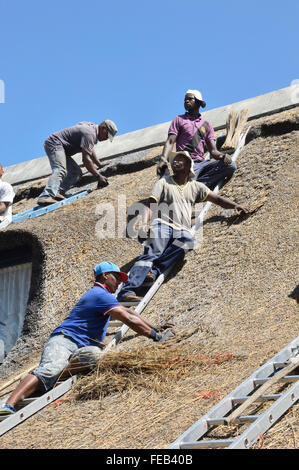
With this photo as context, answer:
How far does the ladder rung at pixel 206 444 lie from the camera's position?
2796 millimetres

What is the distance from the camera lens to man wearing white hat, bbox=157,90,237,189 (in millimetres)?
6828

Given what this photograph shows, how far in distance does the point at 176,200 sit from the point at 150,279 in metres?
0.85

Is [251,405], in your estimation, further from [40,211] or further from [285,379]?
[40,211]

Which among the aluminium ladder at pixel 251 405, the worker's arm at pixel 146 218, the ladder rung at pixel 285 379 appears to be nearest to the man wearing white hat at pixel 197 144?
the worker's arm at pixel 146 218

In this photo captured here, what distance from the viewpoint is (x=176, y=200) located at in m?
6.04

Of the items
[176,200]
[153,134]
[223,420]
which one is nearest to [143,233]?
[176,200]

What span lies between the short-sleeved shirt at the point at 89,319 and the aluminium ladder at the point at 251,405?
139 centimetres

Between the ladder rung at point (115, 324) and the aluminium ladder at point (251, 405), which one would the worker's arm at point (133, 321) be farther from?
the aluminium ladder at point (251, 405)

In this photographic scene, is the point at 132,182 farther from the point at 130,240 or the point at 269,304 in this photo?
the point at 269,304

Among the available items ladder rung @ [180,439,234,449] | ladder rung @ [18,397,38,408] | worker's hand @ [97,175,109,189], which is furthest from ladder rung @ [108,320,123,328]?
worker's hand @ [97,175,109,189]

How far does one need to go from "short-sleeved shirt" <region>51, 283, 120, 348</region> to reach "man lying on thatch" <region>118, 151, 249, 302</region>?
864 mm

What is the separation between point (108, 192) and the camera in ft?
24.9

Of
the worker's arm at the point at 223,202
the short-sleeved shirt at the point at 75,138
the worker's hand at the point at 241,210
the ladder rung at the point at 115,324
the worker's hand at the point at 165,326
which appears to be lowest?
the ladder rung at the point at 115,324
